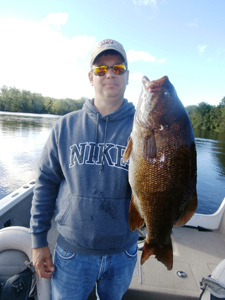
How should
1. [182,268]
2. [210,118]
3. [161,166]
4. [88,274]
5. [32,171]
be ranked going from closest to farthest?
[161,166] → [88,274] → [182,268] → [32,171] → [210,118]

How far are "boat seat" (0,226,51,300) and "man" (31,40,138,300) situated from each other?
34 centimetres

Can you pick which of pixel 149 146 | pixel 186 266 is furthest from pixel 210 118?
pixel 149 146

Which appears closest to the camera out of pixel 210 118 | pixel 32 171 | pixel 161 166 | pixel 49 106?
pixel 161 166

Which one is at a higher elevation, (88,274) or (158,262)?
(88,274)

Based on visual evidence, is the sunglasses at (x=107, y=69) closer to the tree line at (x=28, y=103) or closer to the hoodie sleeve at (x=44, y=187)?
the hoodie sleeve at (x=44, y=187)

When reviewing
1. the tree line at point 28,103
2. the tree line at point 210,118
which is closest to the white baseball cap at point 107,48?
the tree line at point 210,118

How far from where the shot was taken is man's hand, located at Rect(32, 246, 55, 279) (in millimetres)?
1670

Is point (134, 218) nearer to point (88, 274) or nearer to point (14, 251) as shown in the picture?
point (88, 274)

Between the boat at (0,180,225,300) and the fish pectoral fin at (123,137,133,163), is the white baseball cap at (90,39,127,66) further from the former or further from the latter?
the boat at (0,180,225,300)

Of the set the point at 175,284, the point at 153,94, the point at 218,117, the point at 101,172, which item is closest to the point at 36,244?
the point at 101,172

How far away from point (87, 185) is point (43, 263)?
84 centimetres

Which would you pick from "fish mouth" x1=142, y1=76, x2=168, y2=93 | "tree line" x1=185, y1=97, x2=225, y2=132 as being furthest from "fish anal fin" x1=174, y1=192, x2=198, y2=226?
"tree line" x1=185, y1=97, x2=225, y2=132

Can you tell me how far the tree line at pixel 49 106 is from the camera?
72500 mm

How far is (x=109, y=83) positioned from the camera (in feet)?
5.35
